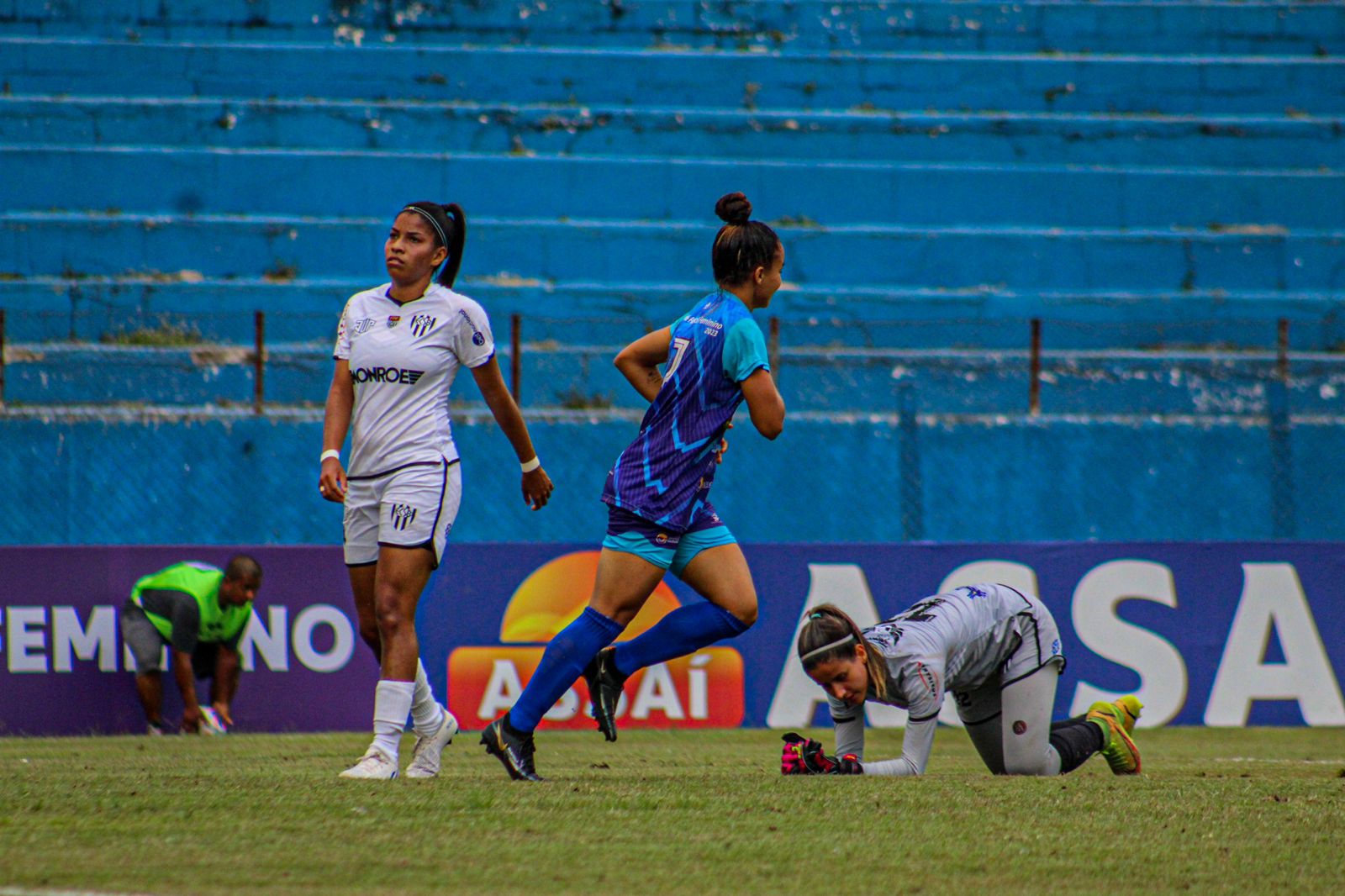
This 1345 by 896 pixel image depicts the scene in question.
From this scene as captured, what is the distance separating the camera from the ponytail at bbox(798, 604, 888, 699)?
4945 mm

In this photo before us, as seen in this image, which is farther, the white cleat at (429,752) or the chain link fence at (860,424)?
the chain link fence at (860,424)

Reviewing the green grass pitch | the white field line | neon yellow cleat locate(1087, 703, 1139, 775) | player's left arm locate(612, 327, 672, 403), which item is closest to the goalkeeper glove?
the green grass pitch

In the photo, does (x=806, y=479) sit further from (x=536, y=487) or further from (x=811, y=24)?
(x=811, y=24)

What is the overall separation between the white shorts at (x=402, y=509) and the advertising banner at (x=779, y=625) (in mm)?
4181

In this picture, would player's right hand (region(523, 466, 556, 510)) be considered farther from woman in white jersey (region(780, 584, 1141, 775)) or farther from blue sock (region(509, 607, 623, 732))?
woman in white jersey (region(780, 584, 1141, 775))

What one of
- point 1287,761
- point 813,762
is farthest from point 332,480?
point 1287,761

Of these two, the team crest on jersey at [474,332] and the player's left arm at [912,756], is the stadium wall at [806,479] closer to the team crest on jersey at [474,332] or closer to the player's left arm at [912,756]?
the player's left arm at [912,756]

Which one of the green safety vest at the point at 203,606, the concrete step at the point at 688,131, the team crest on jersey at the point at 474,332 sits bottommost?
the green safety vest at the point at 203,606

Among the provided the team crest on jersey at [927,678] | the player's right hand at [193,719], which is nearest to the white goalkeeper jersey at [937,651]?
the team crest on jersey at [927,678]

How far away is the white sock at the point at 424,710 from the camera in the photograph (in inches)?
206

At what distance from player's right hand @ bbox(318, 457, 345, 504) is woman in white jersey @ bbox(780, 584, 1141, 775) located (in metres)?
1.57

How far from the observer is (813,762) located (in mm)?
5219

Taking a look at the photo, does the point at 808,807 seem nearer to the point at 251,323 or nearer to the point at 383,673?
the point at 383,673

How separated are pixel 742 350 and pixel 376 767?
1.77m
